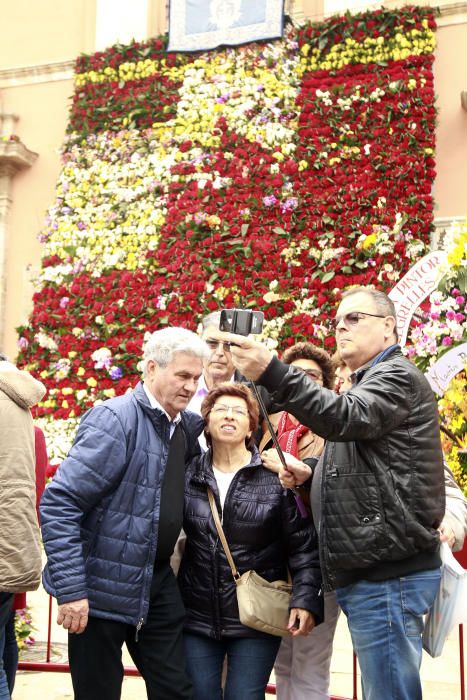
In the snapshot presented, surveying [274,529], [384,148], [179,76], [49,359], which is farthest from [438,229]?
[274,529]

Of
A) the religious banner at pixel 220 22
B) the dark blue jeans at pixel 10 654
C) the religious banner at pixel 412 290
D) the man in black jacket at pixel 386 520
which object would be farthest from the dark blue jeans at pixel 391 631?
the religious banner at pixel 220 22

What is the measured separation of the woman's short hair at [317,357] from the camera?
13.2 feet

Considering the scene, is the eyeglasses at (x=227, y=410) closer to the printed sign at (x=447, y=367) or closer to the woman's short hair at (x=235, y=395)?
the woman's short hair at (x=235, y=395)

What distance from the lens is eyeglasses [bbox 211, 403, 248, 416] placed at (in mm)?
3410

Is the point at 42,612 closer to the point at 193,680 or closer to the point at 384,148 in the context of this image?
the point at 193,680

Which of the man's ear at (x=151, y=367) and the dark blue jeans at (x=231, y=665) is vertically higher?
the man's ear at (x=151, y=367)

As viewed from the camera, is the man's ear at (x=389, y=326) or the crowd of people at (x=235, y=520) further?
the man's ear at (x=389, y=326)

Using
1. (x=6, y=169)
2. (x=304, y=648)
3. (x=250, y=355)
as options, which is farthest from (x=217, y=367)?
(x=6, y=169)

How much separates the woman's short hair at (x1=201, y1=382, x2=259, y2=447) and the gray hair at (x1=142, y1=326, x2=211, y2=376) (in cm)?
37

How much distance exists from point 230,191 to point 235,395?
6906mm

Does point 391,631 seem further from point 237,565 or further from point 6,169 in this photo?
point 6,169

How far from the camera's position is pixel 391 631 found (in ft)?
8.89

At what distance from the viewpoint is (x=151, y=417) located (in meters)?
3.07

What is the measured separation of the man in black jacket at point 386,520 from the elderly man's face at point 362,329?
0.39 feet
